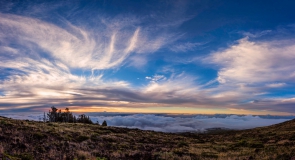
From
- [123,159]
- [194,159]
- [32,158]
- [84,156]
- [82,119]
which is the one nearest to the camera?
[32,158]

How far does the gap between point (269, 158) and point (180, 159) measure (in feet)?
21.7

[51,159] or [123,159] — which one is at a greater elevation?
[51,159]

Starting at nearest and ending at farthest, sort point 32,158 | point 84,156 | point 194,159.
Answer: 1. point 32,158
2. point 84,156
3. point 194,159

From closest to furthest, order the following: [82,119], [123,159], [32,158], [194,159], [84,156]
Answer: [32,158] < [84,156] < [123,159] < [194,159] < [82,119]

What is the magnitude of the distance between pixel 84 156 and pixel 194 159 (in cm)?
853

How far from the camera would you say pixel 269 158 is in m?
13.7

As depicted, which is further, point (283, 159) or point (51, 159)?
point (283, 159)

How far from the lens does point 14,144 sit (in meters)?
12.5

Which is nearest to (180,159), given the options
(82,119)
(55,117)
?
(82,119)

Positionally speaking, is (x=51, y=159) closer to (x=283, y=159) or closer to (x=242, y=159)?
(x=242, y=159)

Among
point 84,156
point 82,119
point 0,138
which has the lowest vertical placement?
point 82,119

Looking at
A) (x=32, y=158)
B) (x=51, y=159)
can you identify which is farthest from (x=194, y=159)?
(x=32, y=158)

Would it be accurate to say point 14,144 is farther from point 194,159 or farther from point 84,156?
point 194,159

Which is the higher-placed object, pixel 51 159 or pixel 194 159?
pixel 51 159
